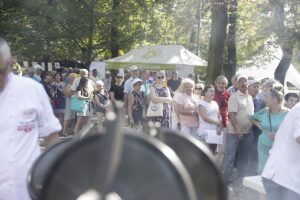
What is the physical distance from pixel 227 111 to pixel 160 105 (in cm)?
121

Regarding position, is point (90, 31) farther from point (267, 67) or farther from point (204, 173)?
point (204, 173)

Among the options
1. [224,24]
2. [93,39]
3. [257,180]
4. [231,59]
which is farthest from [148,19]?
[257,180]

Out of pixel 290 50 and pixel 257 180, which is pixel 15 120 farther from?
pixel 290 50

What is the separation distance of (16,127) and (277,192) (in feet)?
8.64

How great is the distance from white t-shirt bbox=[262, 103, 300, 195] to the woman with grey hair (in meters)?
1.49

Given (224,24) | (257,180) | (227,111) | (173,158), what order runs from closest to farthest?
(173,158) < (257,180) < (227,111) < (224,24)

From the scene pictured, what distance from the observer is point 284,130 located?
4.17 m

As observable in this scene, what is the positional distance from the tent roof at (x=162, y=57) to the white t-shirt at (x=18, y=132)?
15.7m

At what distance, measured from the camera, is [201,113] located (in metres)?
7.54

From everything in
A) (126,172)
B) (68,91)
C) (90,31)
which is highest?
(90,31)

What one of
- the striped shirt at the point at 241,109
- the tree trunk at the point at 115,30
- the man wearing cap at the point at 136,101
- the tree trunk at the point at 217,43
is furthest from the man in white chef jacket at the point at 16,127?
the tree trunk at the point at 115,30

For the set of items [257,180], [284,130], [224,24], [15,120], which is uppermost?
[224,24]

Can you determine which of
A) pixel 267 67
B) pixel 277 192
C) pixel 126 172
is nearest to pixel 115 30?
pixel 267 67

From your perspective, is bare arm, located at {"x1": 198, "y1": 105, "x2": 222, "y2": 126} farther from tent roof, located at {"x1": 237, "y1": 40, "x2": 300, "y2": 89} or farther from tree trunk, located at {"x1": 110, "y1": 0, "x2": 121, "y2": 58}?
tree trunk, located at {"x1": 110, "y1": 0, "x2": 121, "y2": 58}
